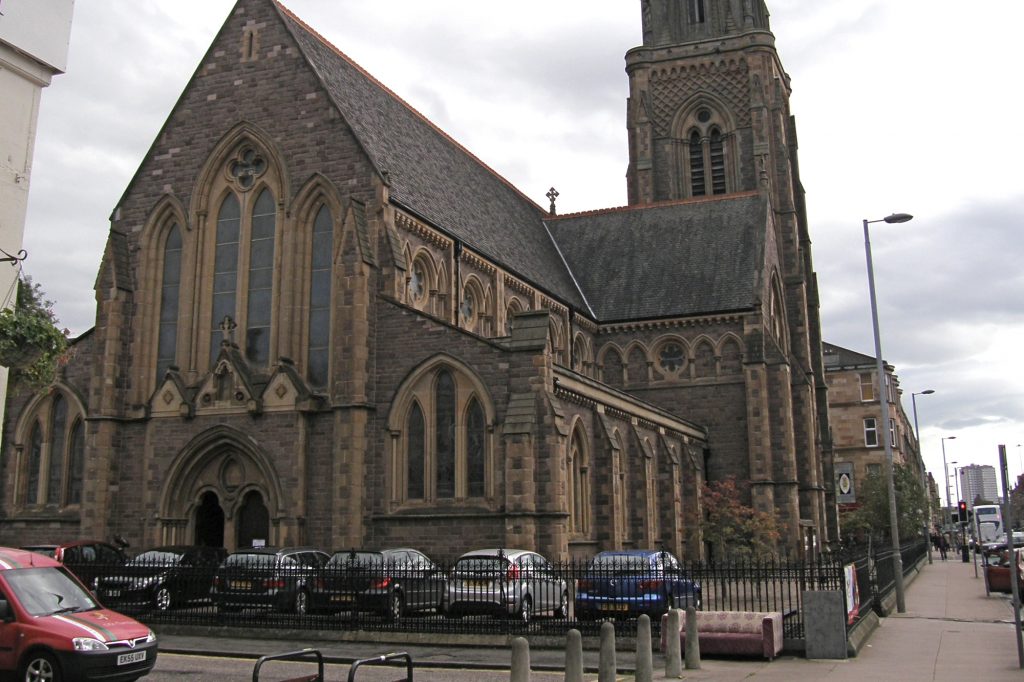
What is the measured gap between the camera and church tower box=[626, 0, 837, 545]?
5272 cm

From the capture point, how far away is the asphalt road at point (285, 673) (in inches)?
587

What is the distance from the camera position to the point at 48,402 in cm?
3272

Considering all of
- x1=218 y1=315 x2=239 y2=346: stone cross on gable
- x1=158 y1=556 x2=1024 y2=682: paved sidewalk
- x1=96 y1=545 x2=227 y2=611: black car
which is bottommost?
x1=158 y1=556 x2=1024 y2=682: paved sidewalk

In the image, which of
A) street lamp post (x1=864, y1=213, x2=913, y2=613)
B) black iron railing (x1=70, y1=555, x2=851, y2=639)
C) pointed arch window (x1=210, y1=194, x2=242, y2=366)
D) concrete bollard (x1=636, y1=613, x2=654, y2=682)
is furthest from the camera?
pointed arch window (x1=210, y1=194, x2=242, y2=366)

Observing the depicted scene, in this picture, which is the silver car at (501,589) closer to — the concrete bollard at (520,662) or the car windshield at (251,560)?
the car windshield at (251,560)

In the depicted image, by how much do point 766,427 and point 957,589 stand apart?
999 cm

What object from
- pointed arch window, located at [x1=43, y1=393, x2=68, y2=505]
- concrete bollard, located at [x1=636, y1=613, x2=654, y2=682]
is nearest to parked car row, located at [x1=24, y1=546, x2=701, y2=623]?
concrete bollard, located at [x1=636, y1=613, x2=654, y2=682]

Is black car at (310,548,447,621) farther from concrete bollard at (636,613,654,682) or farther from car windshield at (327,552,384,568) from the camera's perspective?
concrete bollard at (636,613,654,682)

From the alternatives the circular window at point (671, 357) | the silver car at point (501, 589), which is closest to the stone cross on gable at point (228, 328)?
the silver car at point (501, 589)

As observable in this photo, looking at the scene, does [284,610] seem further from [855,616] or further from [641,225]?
[641,225]

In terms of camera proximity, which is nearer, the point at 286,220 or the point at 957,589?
the point at 286,220

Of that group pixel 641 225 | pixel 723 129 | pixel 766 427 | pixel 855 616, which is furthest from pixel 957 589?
pixel 723 129

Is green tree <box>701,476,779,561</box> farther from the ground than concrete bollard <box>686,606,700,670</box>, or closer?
farther from the ground

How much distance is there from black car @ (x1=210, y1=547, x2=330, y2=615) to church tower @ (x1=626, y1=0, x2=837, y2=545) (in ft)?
113
